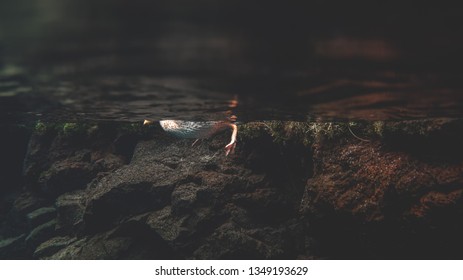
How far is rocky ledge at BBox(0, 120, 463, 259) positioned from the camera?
539cm

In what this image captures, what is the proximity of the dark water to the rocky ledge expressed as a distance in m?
1.28

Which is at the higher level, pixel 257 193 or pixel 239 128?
pixel 239 128

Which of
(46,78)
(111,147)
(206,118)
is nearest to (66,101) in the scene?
(46,78)

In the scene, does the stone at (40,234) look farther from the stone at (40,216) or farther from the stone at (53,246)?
the stone at (53,246)

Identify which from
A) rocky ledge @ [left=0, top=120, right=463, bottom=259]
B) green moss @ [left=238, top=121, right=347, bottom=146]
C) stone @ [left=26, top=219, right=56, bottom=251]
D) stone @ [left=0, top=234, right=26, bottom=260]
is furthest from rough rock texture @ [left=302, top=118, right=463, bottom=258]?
stone @ [left=0, top=234, right=26, bottom=260]

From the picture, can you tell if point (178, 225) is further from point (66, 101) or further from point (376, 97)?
point (376, 97)

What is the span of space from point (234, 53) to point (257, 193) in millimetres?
4917

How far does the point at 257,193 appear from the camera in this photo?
736cm

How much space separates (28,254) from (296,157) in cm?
910

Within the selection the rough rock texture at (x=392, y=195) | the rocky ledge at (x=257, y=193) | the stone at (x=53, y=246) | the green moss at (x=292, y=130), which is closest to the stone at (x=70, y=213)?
the rocky ledge at (x=257, y=193)

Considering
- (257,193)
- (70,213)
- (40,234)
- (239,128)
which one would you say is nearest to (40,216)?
(40,234)

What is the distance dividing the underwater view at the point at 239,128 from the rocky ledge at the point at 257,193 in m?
0.03

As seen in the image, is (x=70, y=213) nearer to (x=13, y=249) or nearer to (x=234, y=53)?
(x=13, y=249)

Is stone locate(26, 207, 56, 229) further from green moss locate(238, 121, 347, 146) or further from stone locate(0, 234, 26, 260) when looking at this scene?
green moss locate(238, 121, 347, 146)
